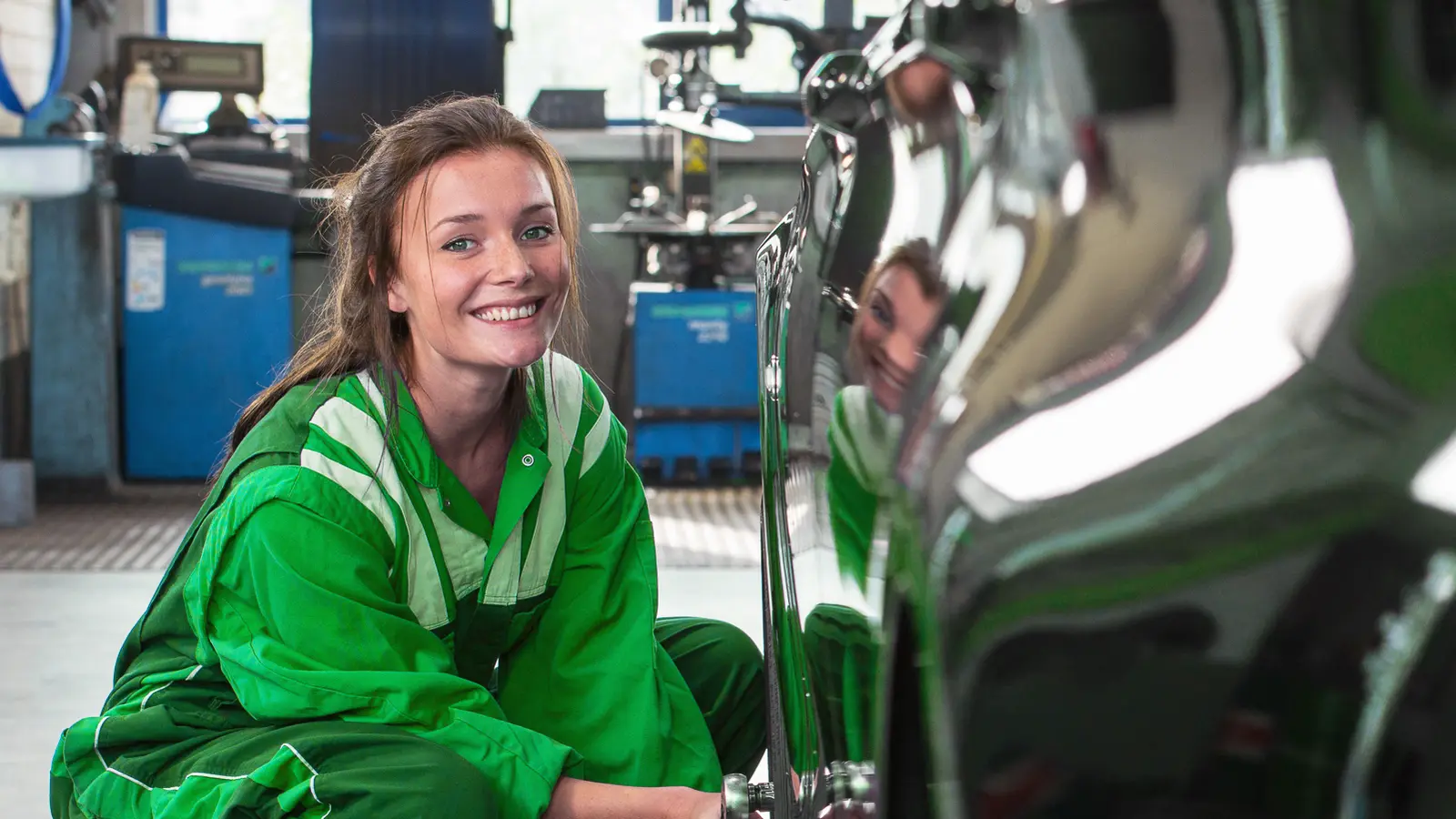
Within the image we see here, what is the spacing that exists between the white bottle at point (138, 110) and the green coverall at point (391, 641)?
373 cm

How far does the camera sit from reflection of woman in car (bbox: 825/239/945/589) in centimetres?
66

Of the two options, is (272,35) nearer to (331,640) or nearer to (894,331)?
(331,640)

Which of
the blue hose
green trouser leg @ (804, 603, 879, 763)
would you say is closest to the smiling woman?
green trouser leg @ (804, 603, 879, 763)

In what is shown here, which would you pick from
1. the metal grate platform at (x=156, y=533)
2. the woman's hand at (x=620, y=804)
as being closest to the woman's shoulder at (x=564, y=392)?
the woman's hand at (x=620, y=804)

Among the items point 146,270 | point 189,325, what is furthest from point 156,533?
point 146,270

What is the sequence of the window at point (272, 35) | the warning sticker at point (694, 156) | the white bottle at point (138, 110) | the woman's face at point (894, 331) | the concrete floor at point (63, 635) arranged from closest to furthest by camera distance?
the woman's face at point (894, 331), the concrete floor at point (63, 635), the white bottle at point (138, 110), the warning sticker at point (694, 156), the window at point (272, 35)

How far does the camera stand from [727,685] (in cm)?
180

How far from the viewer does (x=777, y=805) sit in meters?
1.04

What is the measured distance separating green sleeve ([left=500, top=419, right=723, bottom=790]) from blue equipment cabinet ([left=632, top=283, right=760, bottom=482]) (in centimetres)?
302

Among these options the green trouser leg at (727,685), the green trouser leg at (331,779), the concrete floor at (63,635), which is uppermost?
the green trouser leg at (331,779)

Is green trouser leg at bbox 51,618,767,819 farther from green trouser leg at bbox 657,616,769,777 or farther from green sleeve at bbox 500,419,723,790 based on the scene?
green trouser leg at bbox 657,616,769,777

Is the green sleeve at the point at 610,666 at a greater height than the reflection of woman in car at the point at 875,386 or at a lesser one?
lesser

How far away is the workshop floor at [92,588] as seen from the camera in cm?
248

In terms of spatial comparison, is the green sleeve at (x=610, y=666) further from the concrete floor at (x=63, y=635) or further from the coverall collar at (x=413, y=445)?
the concrete floor at (x=63, y=635)
